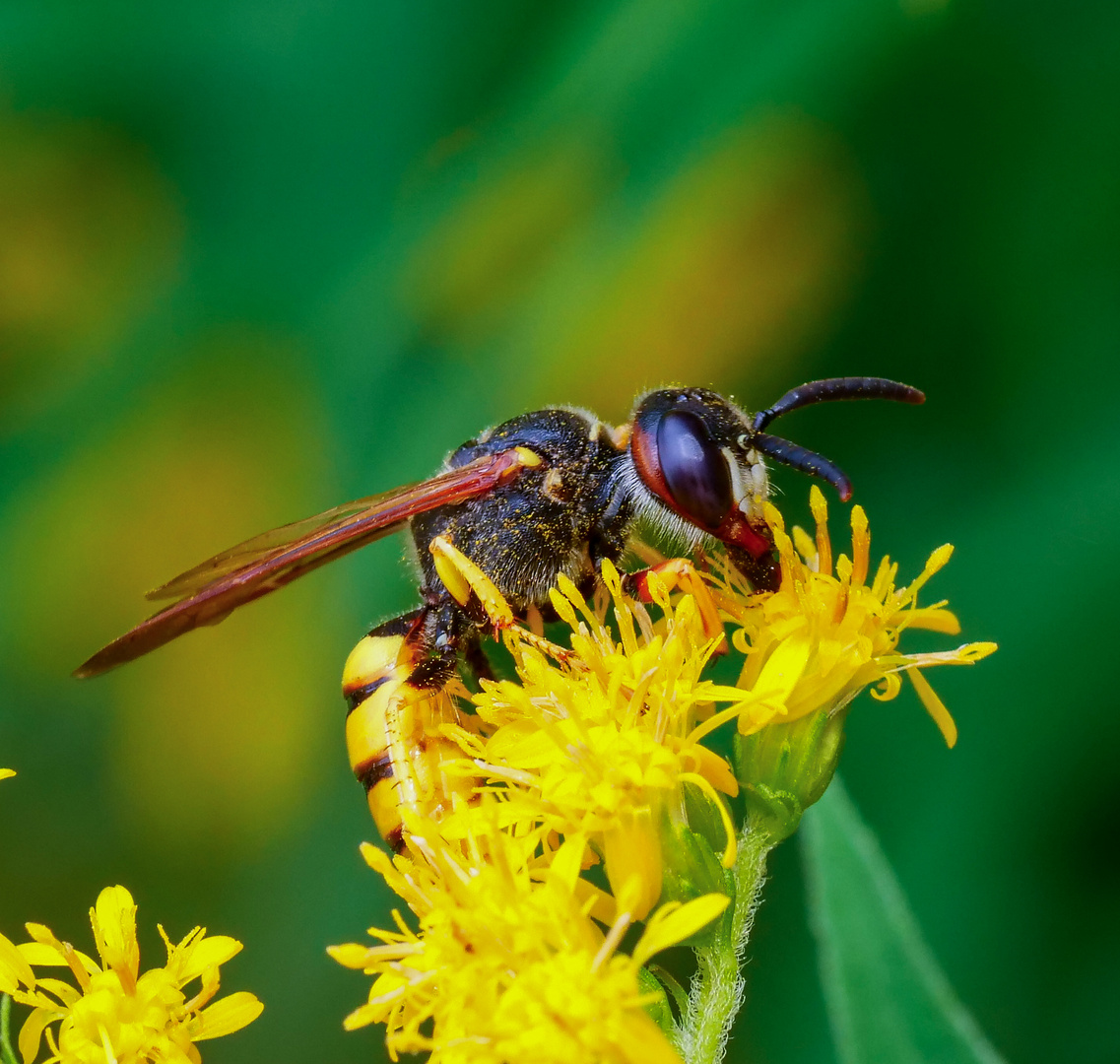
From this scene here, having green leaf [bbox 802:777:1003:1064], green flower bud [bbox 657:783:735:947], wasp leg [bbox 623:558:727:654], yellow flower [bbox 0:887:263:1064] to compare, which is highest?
wasp leg [bbox 623:558:727:654]

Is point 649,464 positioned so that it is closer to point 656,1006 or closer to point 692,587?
point 692,587

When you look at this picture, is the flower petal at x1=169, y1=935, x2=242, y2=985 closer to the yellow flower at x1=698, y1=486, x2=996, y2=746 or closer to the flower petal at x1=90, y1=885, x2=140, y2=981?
the flower petal at x1=90, y1=885, x2=140, y2=981

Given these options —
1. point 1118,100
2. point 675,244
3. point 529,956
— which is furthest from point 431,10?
point 529,956

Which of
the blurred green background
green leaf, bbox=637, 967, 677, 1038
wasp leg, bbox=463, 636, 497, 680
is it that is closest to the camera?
green leaf, bbox=637, 967, 677, 1038

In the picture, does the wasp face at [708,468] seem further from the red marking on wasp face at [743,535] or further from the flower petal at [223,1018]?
the flower petal at [223,1018]

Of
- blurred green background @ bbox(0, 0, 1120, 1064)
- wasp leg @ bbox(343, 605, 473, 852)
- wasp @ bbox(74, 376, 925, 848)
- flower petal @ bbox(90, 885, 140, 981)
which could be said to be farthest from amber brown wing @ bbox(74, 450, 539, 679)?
blurred green background @ bbox(0, 0, 1120, 1064)

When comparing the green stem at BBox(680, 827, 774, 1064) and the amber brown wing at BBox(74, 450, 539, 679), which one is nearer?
A: the green stem at BBox(680, 827, 774, 1064)

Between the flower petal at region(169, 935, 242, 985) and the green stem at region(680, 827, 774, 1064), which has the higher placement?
the flower petal at region(169, 935, 242, 985)

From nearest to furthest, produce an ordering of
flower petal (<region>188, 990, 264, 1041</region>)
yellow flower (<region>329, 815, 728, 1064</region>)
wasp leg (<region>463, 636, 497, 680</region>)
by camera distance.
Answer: yellow flower (<region>329, 815, 728, 1064</region>)
flower petal (<region>188, 990, 264, 1041</region>)
wasp leg (<region>463, 636, 497, 680</region>)

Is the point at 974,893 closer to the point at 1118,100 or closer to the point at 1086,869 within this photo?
the point at 1086,869
